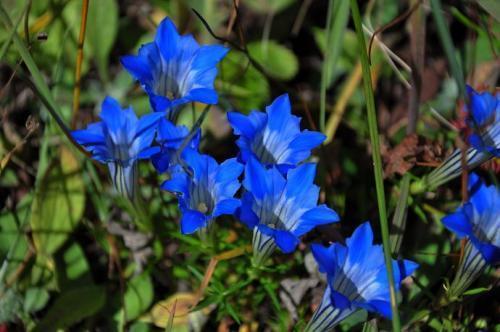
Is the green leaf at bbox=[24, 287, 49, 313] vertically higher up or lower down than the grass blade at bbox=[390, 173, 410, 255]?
lower down

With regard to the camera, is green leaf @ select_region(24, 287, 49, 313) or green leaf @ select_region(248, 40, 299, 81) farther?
green leaf @ select_region(248, 40, 299, 81)

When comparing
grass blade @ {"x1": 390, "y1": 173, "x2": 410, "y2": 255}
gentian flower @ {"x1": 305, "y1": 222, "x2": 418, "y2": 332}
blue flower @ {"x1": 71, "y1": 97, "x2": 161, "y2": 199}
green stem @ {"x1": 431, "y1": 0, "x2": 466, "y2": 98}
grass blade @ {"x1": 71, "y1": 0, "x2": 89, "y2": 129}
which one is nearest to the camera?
green stem @ {"x1": 431, "y1": 0, "x2": 466, "y2": 98}

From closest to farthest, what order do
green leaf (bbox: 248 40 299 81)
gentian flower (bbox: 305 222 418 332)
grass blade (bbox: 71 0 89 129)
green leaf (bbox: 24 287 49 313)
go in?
gentian flower (bbox: 305 222 418 332), grass blade (bbox: 71 0 89 129), green leaf (bbox: 24 287 49 313), green leaf (bbox: 248 40 299 81)

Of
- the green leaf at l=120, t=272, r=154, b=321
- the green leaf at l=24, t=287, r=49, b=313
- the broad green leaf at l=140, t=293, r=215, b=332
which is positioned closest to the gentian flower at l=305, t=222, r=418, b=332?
the broad green leaf at l=140, t=293, r=215, b=332

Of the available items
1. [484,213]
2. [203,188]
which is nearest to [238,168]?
[203,188]

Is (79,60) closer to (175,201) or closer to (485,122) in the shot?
(175,201)

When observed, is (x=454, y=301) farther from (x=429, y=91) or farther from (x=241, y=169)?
(x=429, y=91)

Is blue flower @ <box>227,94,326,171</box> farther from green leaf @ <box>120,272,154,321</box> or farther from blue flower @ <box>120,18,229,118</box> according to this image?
green leaf @ <box>120,272,154,321</box>

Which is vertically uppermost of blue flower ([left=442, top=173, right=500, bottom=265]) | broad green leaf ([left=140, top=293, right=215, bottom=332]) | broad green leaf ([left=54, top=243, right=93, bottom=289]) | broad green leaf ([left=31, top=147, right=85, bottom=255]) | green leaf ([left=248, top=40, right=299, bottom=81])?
green leaf ([left=248, top=40, right=299, bottom=81])
